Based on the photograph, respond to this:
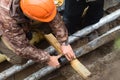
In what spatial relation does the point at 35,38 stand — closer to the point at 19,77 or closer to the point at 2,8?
the point at 19,77

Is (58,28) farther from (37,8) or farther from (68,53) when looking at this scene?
(37,8)

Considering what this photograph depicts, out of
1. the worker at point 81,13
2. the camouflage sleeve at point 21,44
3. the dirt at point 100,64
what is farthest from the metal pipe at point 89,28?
the camouflage sleeve at point 21,44

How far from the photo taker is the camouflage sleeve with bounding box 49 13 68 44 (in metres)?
4.39

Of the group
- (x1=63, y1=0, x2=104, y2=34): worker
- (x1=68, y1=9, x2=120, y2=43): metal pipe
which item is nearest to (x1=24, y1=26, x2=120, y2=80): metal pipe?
(x1=68, y1=9, x2=120, y2=43): metal pipe

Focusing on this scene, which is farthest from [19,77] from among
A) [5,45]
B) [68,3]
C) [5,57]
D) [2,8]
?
[2,8]

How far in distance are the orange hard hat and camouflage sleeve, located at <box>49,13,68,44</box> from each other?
36cm

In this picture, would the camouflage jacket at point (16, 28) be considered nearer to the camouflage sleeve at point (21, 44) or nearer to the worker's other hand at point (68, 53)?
the camouflage sleeve at point (21, 44)

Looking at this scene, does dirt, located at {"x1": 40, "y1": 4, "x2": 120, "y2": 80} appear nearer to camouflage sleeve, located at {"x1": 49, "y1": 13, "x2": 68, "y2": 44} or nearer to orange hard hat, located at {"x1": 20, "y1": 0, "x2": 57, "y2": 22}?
camouflage sleeve, located at {"x1": 49, "y1": 13, "x2": 68, "y2": 44}

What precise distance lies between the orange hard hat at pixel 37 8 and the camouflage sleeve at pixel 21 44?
0.25m

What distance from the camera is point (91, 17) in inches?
206

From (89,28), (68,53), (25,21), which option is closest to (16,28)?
(25,21)

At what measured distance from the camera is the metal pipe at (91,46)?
5.09 m

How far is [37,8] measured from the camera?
3900mm

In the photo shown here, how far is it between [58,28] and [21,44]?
54 centimetres
